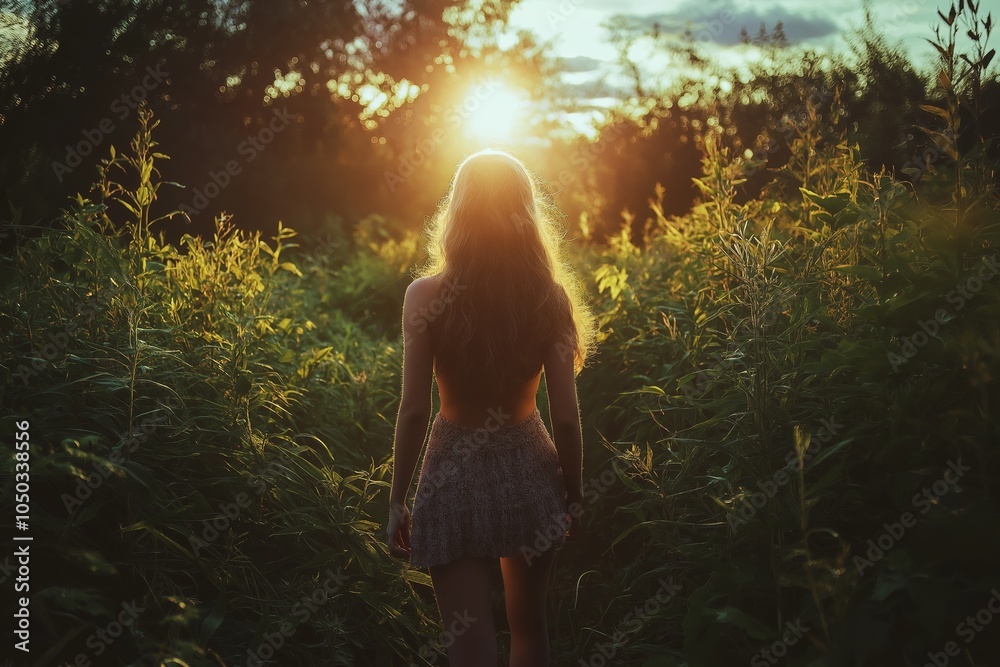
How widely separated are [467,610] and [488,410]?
2.26 feet

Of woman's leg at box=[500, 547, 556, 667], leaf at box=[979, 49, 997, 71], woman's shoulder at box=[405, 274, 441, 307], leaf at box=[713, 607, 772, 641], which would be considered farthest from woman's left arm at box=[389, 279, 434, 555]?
leaf at box=[979, 49, 997, 71]

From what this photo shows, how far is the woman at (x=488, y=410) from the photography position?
2.56 m

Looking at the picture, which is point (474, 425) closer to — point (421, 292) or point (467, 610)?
point (421, 292)

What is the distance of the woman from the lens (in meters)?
2.56

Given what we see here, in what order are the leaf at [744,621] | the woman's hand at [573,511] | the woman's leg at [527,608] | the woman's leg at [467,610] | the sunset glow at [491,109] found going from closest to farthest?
the leaf at [744,621]
the woman's leg at [467,610]
the woman's leg at [527,608]
the woman's hand at [573,511]
the sunset glow at [491,109]

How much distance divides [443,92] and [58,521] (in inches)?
858

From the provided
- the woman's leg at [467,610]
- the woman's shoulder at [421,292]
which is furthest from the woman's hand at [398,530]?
the woman's shoulder at [421,292]

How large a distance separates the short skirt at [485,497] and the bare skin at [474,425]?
0.05 meters

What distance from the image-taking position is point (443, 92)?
74.6ft

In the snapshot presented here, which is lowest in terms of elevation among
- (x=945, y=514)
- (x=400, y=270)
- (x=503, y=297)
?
(x=400, y=270)

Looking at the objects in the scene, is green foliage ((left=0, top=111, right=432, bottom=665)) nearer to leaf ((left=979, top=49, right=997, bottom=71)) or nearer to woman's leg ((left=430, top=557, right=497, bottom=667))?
woman's leg ((left=430, top=557, right=497, bottom=667))

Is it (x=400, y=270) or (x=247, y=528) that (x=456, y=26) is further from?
(x=247, y=528)

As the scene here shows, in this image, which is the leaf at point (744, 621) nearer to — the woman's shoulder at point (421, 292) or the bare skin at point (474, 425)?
the bare skin at point (474, 425)

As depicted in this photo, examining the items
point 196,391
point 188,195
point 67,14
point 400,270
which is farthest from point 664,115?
point 196,391
